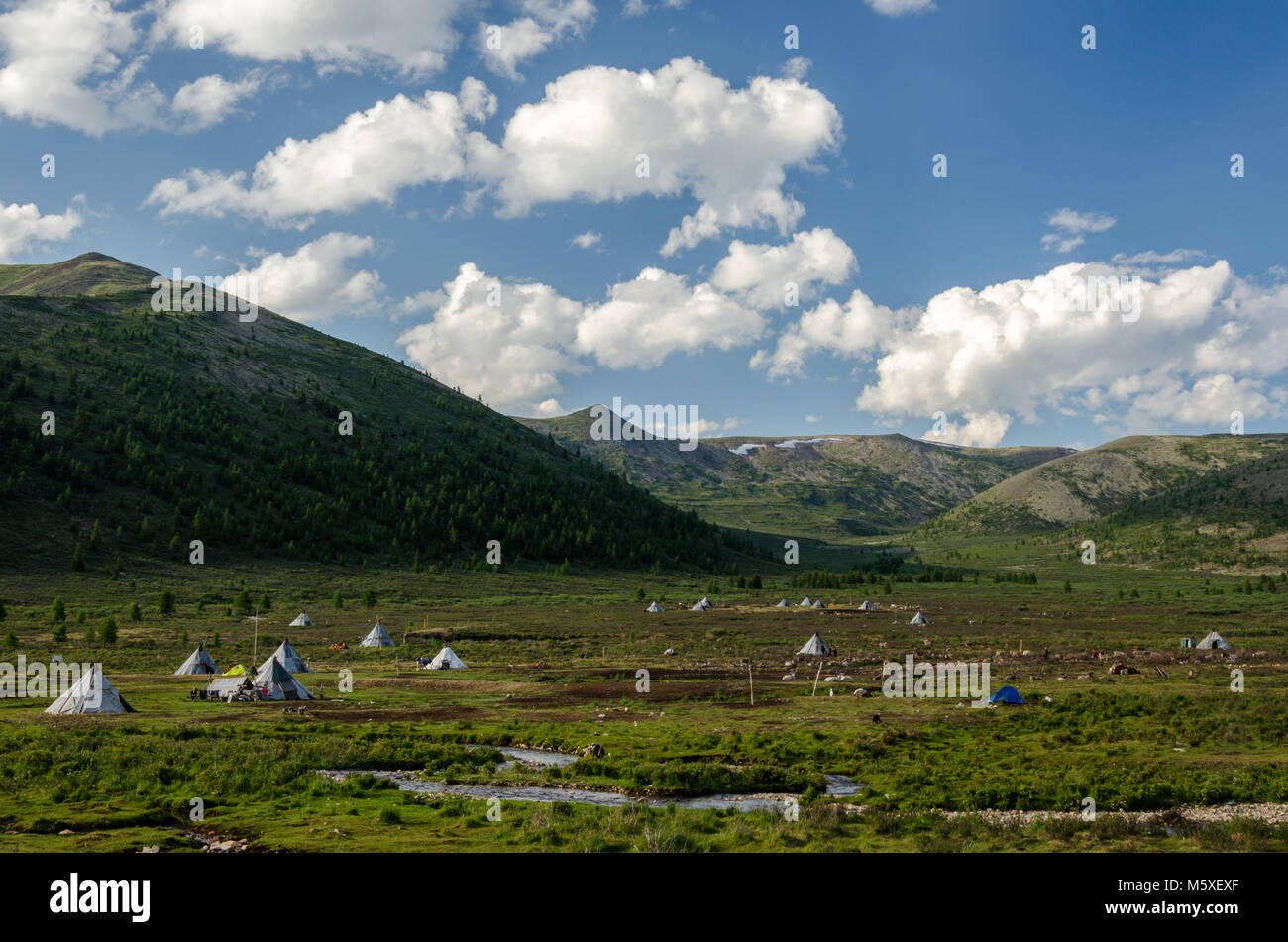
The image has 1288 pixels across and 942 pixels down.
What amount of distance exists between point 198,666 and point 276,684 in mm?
12590

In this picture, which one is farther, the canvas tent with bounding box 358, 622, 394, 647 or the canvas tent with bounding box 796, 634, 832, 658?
the canvas tent with bounding box 358, 622, 394, 647

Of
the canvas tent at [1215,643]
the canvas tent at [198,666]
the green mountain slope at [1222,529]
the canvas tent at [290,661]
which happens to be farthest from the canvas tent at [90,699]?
the green mountain slope at [1222,529]

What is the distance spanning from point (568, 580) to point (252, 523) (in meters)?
46.1

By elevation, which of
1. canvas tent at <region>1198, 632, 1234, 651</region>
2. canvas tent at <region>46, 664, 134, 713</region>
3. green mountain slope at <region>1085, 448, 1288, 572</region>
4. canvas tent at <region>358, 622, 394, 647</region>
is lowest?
canvas tent at <region>1198, 632, 1234, 651</region>

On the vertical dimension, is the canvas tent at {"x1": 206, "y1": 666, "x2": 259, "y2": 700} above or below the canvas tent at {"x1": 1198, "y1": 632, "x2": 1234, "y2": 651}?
above

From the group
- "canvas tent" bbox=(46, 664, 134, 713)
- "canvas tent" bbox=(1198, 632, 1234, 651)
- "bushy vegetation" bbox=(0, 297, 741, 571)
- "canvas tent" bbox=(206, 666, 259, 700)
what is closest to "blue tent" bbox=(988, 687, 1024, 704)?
"canvas tent" bbox=(1198, 632, 1234, 651)

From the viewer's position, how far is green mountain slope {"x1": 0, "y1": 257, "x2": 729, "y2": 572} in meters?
116

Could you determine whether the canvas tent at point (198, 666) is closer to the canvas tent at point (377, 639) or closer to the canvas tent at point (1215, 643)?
the canvas tent at point (377, 639)

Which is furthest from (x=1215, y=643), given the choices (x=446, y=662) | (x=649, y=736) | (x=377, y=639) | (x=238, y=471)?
(x=238, y=471)

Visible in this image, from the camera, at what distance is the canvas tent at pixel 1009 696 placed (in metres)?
41.1

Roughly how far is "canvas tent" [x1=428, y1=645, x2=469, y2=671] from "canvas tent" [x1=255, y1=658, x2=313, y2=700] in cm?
1583

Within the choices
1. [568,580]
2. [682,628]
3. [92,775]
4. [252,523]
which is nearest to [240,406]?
[252,523]

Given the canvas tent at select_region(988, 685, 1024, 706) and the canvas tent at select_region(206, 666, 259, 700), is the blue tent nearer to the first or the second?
the canvas tent at select_region(988, 685, 1024, 706)
